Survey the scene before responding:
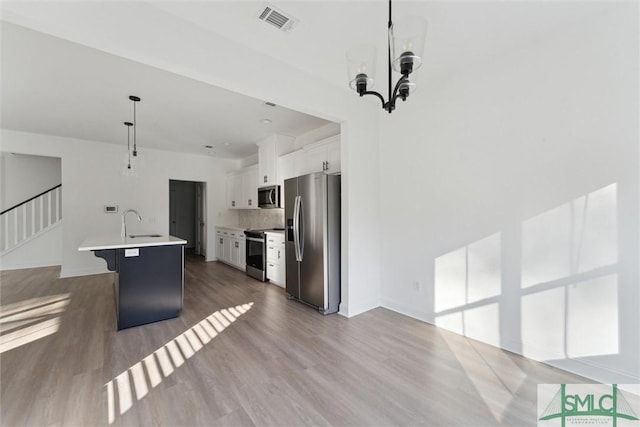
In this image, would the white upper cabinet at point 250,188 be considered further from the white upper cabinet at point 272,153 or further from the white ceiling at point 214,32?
the white ceiling at point 214,32

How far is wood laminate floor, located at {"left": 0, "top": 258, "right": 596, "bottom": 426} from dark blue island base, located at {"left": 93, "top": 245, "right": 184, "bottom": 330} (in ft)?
0.52

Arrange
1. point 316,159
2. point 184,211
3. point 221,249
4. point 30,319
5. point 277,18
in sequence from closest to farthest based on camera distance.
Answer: point 277,18, point 30,319, point 316,159, point 221,249, point 184,211

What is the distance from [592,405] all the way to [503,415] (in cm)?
70

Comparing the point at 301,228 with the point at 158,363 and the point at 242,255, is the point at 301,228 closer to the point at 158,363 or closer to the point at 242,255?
the point at 158,363

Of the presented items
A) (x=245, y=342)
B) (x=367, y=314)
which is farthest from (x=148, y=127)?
(x=367, y=314)

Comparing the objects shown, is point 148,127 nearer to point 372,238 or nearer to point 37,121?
point 37,121

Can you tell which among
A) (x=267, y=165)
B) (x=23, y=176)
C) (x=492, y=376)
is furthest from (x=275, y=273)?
(x=23, y=176)

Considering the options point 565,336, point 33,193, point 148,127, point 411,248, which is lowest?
point 565,336

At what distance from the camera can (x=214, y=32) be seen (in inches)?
85.8

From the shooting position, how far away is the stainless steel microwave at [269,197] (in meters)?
5.11

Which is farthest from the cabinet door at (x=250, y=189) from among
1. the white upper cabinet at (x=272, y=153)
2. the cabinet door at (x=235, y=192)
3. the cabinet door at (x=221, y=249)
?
the cabinet door at (x=221, y=249)

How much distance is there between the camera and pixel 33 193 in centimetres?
615

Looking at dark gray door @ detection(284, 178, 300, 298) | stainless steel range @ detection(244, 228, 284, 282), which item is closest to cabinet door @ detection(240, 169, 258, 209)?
stainless steel range @ detection(244, 228, 284, 282)

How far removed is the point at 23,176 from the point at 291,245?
22.6ft
